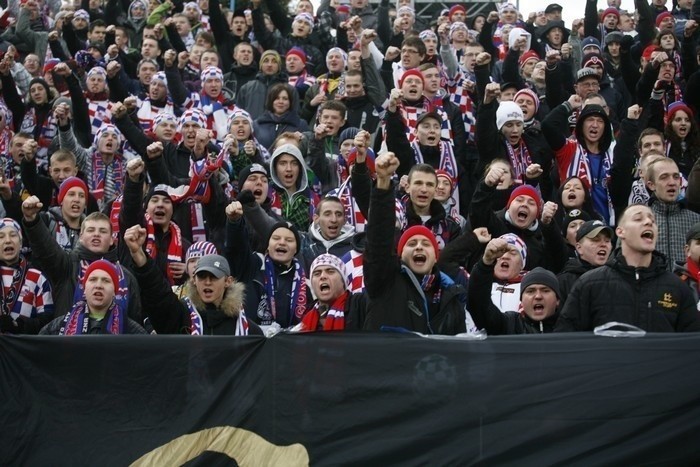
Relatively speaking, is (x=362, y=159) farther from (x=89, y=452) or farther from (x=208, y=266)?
(x=89, y=452)

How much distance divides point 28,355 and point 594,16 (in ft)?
39.2

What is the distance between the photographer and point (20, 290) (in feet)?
35.4

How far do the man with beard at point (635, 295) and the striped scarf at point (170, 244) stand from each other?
4.11 meters

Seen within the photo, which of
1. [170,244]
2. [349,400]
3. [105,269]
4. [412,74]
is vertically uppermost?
[412,74]

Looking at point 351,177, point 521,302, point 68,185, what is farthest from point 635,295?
point 68,185

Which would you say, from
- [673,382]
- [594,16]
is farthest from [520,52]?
[673,382]

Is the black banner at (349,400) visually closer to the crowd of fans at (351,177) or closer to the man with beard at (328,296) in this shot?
the crowd of fans at (351,177)

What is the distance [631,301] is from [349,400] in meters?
1.92

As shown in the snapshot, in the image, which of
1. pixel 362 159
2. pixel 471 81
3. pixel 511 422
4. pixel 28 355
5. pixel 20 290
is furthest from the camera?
pixel 471 81

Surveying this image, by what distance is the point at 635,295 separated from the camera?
7957 millimetres

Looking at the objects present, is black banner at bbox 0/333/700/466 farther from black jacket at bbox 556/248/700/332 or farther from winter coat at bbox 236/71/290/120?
winter coat at bbox 236/71/290/120

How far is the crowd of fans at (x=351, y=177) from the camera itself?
8672 millimetres

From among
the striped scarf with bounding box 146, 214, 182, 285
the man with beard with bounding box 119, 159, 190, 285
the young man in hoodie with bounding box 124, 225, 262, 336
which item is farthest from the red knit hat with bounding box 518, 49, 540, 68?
the young man in hoodie with bounding box 124, 225, 262, 336

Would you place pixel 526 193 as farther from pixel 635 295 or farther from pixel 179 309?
pixel 179 309
